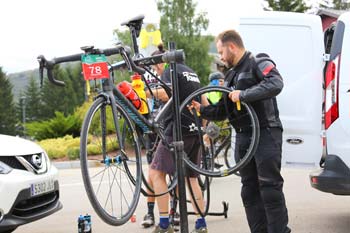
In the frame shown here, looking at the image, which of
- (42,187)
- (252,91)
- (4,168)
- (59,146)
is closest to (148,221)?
(42,187)

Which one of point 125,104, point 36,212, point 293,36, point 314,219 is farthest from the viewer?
point 314,219

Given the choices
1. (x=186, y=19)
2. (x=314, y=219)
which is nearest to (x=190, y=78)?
(x=314, y=219)

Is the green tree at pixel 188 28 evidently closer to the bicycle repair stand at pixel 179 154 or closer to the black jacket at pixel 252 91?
the black jacket at pixel 252 91

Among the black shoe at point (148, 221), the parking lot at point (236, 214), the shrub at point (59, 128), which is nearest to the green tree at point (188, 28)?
the shrub at point (59, 128)

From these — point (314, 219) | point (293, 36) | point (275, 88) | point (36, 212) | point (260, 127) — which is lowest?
point (314, 219)

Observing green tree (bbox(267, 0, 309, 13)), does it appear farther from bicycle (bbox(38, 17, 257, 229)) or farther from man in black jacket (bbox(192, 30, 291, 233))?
bicycle (bbox(38, 17, 257, 229))

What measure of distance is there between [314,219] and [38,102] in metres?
84.5

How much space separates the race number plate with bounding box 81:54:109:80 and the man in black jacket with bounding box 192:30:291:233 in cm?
130

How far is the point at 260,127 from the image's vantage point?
455 cm

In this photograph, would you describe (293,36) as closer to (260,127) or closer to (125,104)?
(260,127)

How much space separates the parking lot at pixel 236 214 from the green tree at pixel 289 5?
2929 centimetres

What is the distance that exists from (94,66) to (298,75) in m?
2.64

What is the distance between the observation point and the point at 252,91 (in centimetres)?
430

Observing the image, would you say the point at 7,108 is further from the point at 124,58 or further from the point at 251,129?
the point at 124,58
